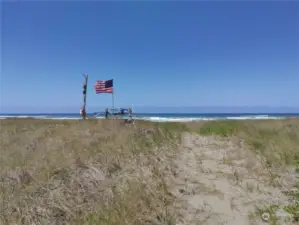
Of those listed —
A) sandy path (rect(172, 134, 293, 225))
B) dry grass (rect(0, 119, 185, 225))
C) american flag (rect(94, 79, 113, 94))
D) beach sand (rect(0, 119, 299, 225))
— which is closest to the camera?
dry grass (rect(0, 119, 185, 225))

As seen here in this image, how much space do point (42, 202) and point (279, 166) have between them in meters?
7.77

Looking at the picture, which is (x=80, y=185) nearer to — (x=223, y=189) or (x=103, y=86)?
(x=223, y=189)

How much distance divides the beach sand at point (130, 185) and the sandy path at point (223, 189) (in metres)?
0.02

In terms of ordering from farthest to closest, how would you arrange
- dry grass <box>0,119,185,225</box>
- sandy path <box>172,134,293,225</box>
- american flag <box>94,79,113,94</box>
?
american flag <box>94,79,113,94</box> < sandy path <box>172,134,293,225</box> < dry grass <box>0,119,185,225</box>

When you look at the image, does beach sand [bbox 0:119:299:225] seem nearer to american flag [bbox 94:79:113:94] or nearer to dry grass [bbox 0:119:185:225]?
dry grass [bbox 0:119:185:225]

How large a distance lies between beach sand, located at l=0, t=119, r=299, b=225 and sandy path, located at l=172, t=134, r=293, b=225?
0.02m

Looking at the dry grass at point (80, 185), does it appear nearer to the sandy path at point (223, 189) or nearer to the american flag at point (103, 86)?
the sandy path at point (223, 189)

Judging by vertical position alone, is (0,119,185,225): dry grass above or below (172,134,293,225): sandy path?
above

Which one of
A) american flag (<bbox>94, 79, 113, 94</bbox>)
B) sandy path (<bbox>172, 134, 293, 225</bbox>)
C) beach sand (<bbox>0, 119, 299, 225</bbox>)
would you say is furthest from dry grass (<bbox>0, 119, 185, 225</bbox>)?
american flag (<bbox>94, 79, 113, 94</bbox>)

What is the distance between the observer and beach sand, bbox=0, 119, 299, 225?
3906mm

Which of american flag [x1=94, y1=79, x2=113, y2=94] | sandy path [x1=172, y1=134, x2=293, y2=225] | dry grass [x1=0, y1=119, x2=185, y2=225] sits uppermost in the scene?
american flag [x1=94, y1=79, x2=113, y2=94]

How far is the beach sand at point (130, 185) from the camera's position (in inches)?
154

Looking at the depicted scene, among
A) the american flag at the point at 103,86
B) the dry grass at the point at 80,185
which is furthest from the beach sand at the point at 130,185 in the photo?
the american flag at the point at 103,86

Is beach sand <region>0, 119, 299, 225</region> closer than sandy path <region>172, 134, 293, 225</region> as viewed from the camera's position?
Yes
